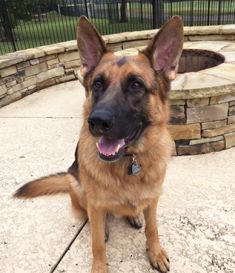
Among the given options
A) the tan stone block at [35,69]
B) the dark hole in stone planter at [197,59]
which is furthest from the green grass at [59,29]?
the dark hole in stone planter at [197,59]

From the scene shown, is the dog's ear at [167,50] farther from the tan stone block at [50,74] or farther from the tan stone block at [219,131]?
the tan stone block at [50,74]

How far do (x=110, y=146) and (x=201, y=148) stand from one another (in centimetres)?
191

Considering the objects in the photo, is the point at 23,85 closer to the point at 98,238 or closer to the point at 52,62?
the point at 52,62

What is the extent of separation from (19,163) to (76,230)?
138 centimetres

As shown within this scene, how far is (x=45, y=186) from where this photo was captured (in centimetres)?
275

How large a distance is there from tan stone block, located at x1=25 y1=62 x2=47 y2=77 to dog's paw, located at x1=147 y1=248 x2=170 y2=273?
421 centimetres

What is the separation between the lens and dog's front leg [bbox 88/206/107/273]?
7.04ft

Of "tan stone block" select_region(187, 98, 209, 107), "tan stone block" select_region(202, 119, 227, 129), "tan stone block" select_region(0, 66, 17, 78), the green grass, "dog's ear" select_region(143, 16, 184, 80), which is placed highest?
"dog's ear" select_region(143, 16, 184, 80)

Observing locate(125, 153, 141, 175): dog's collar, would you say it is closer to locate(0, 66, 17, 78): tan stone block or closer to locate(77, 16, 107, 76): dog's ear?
locate(77, 16, 107, 76): dog's ear

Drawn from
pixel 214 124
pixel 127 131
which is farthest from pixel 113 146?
pixel 214 124

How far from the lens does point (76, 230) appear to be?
2645 mm

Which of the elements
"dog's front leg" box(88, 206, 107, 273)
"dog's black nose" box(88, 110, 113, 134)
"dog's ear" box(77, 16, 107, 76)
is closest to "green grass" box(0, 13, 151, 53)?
"dog's ear" box(77, 16, 107, 76)

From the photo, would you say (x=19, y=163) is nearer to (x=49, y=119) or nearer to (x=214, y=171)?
(x=49, y=119)

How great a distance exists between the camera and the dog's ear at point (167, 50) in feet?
6.54
